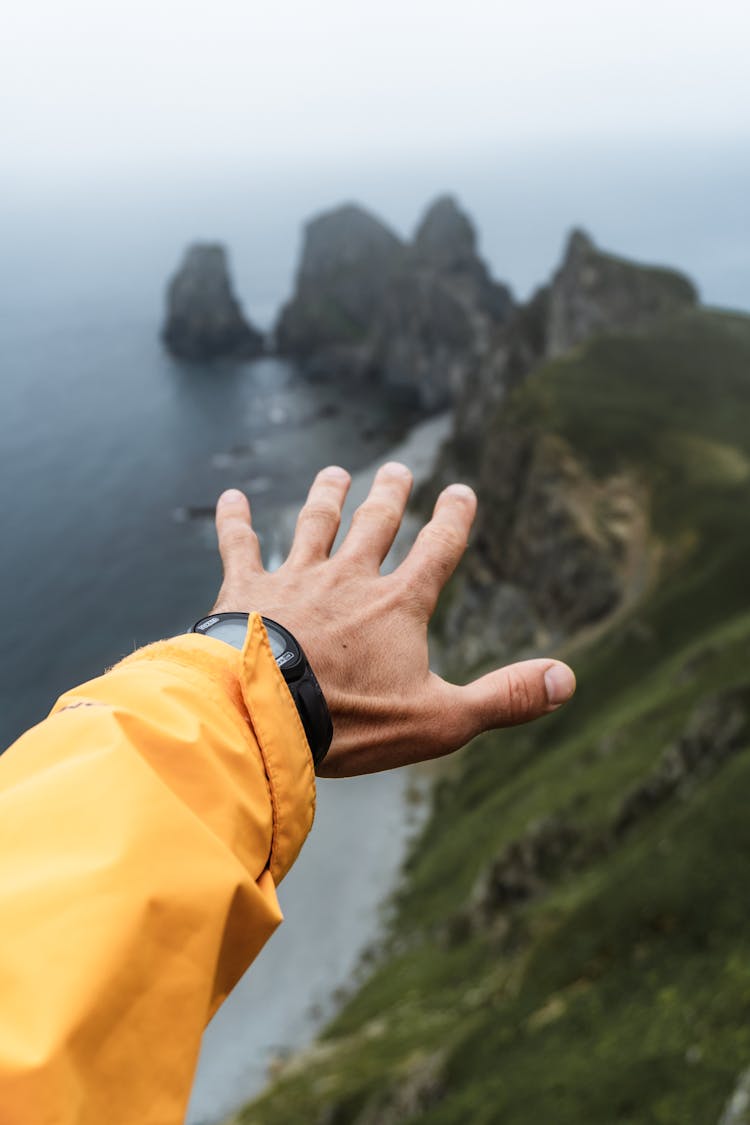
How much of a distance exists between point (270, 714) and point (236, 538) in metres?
1.76

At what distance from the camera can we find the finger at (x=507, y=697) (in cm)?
400

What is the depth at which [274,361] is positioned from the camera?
15488 centimetres

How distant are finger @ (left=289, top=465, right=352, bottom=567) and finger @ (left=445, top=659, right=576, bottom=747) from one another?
1031 millimetres

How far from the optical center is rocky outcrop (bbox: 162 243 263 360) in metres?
155

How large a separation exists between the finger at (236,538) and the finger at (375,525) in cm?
47

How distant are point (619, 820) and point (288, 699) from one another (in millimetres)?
25178

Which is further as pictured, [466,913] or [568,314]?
[568,314]

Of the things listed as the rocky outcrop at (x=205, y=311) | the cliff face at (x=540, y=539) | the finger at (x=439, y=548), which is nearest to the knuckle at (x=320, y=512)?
the finger at (x=439, y=548)

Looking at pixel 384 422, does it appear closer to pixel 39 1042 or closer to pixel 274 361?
pixel 274 361

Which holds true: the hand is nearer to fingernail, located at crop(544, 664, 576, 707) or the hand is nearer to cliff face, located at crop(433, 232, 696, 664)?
fingernail, located at crop(544, 664, 576, 707)

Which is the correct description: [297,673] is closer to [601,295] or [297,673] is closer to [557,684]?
[557,684]

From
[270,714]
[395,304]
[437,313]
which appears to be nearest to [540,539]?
[270,714]

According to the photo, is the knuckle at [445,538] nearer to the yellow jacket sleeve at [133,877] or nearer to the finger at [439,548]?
the finger at [439,548]

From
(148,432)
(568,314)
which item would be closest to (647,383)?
(568,314)
